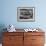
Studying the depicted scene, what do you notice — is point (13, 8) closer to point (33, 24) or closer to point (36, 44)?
point (33, 24)

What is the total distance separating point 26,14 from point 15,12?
376 mm

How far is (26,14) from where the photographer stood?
4.52 metres

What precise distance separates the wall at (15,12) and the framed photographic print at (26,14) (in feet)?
0.33

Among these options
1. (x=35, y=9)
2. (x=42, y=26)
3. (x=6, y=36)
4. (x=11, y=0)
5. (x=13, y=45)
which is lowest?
(x=13, y=45)

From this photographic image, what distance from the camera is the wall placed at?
446 centimetres

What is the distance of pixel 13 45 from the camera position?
13.2 ft

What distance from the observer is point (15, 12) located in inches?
176

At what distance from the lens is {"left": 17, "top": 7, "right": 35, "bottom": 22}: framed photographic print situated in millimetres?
4477

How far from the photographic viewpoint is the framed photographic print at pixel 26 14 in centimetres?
448

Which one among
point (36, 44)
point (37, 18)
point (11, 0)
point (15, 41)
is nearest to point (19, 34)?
point (15, 41)

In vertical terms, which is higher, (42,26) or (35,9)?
(35,9)

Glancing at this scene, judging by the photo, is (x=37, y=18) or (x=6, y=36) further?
(x=37, y=18)

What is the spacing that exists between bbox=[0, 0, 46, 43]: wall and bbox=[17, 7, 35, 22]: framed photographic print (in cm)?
10

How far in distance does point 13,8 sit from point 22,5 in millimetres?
317
